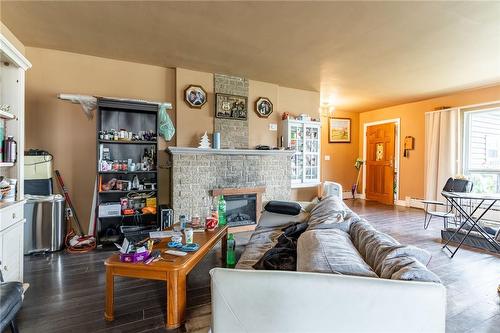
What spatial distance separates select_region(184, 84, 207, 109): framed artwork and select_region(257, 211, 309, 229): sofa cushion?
2230 millimetres

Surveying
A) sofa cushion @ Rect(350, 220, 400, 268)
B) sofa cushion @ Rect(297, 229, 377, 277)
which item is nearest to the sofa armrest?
sofa cushion @ Rect(297, 229, 377, 277)

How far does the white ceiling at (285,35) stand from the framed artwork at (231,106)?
421mm

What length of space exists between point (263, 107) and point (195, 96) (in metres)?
1.26

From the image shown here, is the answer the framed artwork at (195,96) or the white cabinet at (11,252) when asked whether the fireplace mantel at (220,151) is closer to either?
the framed artwork at (195,96)

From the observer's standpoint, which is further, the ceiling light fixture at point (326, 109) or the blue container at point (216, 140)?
the ceiling light fixture at point (326, 109)

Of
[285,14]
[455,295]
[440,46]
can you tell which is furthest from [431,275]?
[440,46]

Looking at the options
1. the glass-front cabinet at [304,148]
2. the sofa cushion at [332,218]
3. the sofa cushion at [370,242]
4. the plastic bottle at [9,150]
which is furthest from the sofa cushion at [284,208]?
the plastic bottle at [9,150]

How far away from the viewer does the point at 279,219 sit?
2750mm

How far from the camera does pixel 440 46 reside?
10.2 feet

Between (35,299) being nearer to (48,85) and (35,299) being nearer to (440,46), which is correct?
(48,85)

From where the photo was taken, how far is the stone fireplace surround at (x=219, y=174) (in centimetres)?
380

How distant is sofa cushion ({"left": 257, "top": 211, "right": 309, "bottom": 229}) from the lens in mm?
2697

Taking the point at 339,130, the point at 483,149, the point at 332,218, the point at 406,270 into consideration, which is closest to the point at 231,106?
the point at 332,218

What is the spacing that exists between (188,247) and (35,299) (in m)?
1.29
